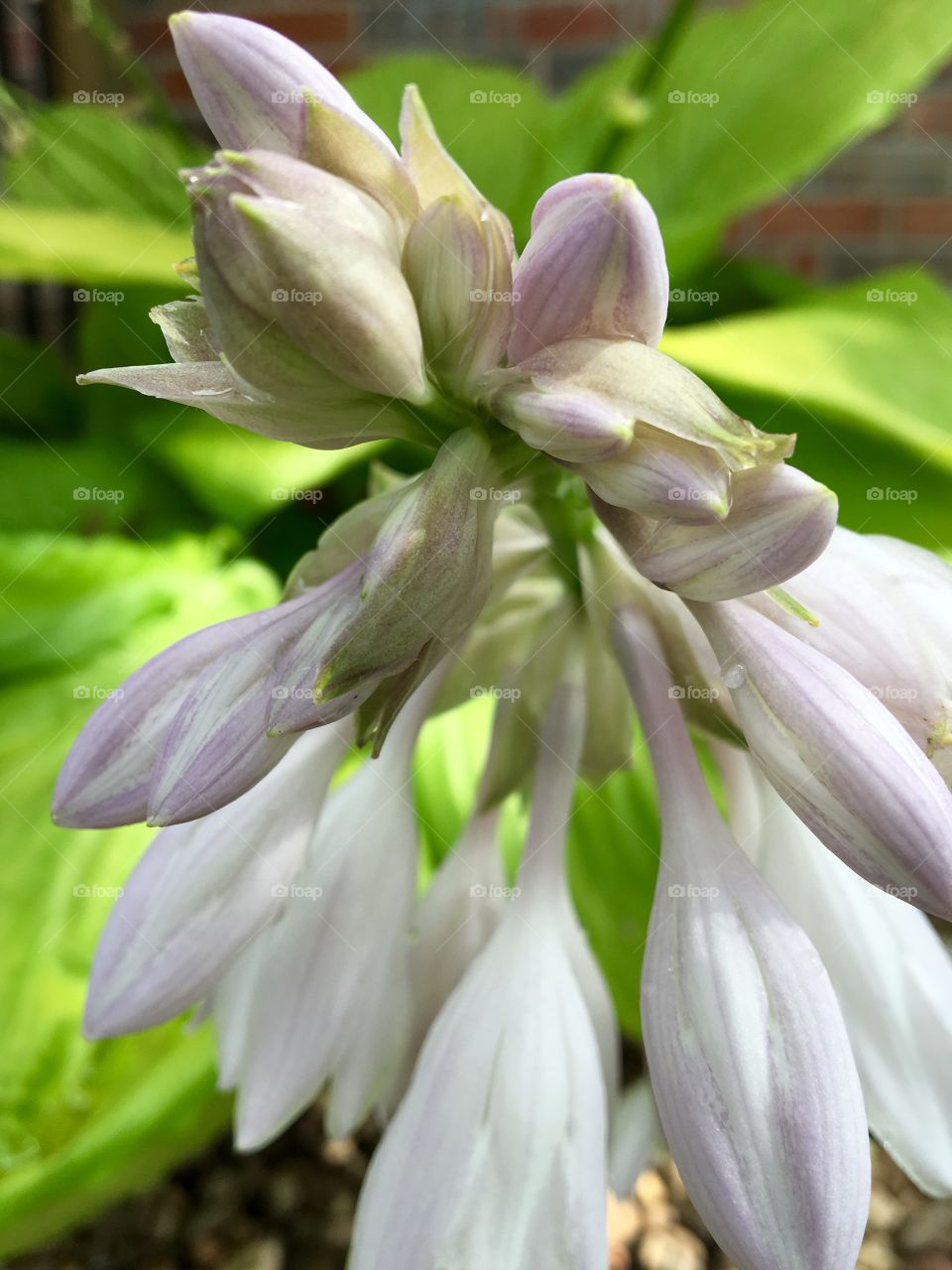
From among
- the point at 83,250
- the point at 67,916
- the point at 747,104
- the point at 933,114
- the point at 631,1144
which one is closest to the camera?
the point at 631,1144

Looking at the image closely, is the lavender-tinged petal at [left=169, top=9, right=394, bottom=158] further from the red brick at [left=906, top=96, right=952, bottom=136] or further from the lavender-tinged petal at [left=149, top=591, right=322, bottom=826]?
the red brick at [left=906, top=96, right=952, bottom=136]

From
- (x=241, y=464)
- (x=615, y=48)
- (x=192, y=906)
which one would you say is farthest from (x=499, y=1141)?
(x=615, y=48)

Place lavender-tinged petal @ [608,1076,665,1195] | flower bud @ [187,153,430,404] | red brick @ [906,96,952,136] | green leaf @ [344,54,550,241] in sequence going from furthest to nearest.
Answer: red brick @ [906,96,952,136] → green leaf @ [344,54,550,241] → lavender-tinged petal @ [608,1076,665,1195] → flower bud @ [187,153,430,404]

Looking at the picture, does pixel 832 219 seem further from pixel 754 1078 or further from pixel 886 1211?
pixel 754 1078

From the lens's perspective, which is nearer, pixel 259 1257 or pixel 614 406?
pixel 614 406

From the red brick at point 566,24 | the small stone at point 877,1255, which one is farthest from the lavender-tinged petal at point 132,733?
the red brick at point 566,24

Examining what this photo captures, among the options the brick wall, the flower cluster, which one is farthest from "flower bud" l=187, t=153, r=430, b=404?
the brick wall

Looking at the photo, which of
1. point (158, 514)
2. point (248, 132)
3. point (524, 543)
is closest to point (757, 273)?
point (158, 514)
